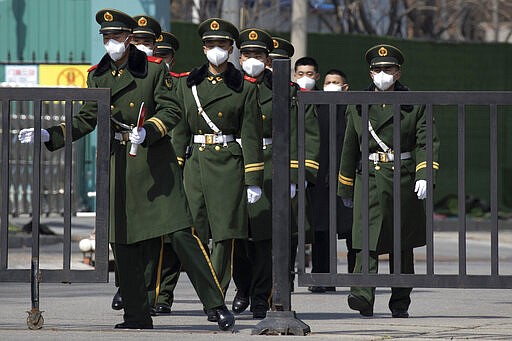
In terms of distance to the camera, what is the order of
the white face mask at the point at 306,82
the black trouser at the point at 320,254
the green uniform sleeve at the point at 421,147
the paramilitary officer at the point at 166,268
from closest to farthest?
the green uniform sleeve at the point at 421,147
the paramilitary officer at the point at 166,268
the white face mask at the point at 306,82
the black trouser at the point at 320,254

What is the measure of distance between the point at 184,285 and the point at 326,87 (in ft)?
6.59

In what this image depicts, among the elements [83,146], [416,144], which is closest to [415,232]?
[416,144]

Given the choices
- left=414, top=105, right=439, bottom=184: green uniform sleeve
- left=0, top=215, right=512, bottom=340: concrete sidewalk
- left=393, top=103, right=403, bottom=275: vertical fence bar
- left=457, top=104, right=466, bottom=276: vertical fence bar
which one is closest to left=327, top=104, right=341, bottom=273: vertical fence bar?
left=393, top=103, right=403, bottom=275: vertical fence bar

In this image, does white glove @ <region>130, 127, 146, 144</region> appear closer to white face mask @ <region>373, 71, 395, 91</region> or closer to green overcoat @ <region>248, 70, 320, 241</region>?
green overcoat @ <region>248, 70, 320, 241</region>

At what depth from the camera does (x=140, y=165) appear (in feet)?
30.6

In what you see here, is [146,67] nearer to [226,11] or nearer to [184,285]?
[184,285]

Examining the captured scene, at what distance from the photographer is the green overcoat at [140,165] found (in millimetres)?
9344

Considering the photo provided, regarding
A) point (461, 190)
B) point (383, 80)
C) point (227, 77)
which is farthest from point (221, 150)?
point (461, 190)

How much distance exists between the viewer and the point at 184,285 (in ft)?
46.1

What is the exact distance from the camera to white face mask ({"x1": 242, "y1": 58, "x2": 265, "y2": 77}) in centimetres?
1123

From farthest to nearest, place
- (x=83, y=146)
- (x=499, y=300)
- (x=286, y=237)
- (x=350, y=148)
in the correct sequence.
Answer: (x=83, y=146), (x=499, y=300), (x=350, y=148), (x=286, y=237)

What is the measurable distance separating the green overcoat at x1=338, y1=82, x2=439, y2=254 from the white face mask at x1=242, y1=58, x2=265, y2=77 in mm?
883

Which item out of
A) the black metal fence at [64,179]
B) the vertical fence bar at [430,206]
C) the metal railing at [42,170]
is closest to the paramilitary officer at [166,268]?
the black metal fence at [64,179]

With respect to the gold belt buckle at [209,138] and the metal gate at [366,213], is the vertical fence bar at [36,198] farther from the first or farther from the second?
the gold belt buckle at [209,138]
